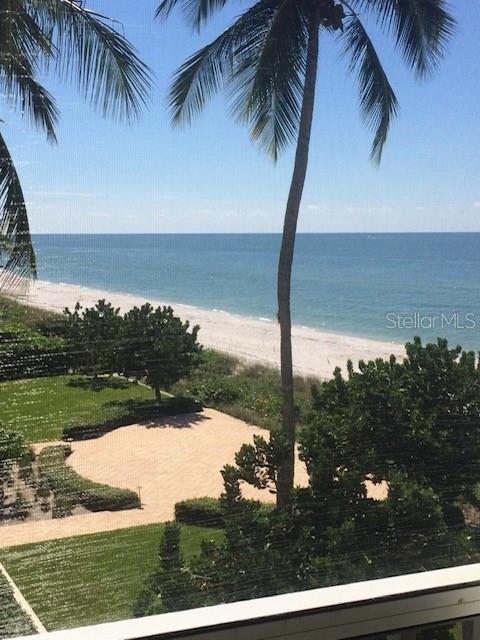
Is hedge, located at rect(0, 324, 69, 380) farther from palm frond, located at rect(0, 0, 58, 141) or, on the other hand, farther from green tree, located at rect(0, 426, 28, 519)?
palm frond, located at rect(0, 0, 58, 141)

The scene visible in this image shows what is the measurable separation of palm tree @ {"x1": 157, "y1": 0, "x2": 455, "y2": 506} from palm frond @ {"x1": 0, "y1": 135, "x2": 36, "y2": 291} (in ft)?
1.08

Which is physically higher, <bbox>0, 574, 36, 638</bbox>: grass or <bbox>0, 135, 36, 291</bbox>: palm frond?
<bbox>0, 135, 36, 291</bbox>: palm frond

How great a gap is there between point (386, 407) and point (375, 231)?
0.36m

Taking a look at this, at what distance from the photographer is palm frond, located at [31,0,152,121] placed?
757 mm

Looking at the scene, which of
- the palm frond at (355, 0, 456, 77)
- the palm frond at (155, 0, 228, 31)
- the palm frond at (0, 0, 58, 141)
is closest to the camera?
the palm frond at (0, 0, 58, 141)

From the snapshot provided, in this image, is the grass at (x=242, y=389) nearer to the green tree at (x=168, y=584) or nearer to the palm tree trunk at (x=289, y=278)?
the palm tree trunk at (x=289, y=278)

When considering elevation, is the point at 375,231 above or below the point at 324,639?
above

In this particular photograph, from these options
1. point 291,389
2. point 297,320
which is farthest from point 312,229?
point 291,389

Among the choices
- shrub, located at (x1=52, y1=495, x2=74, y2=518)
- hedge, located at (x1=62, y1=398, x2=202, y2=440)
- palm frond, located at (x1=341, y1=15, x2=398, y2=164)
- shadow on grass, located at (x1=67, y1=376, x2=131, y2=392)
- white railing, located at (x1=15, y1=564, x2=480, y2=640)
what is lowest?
white railing, located at (x1=15, y1=564, x2=480, y2=640)

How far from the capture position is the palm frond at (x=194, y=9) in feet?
2.64

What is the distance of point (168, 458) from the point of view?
86cm

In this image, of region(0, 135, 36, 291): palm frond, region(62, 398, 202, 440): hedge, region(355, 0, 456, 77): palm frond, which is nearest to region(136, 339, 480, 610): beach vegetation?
region(62, 398, 202, 440): hedge

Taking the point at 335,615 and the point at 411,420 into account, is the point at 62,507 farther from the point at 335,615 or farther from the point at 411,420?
the point at 411,420

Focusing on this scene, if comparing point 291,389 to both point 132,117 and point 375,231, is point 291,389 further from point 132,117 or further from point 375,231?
point 132,117
